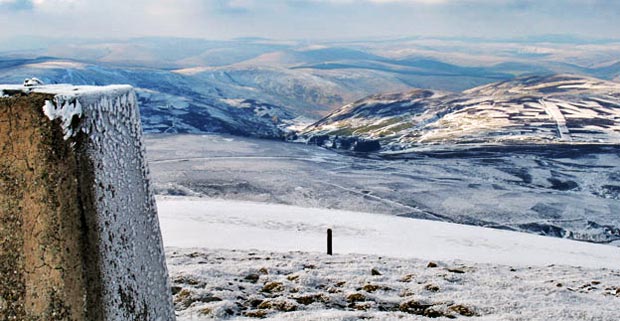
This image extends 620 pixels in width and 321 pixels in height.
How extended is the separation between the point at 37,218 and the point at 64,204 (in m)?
0.16

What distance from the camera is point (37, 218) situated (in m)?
2.51

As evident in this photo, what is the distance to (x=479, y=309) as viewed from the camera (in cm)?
676

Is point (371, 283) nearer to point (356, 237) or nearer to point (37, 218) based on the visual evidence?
point (37, 218)

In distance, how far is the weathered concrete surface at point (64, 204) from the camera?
2.46m

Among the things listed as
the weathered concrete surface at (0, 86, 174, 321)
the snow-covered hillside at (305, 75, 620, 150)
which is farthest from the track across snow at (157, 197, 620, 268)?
the snow-covered hillside at (305, 75, 620, 150)

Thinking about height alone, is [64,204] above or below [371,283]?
above

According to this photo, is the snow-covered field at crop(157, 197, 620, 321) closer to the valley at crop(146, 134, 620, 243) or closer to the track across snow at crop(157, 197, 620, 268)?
the track across snow at crop(157, 197, 620, 268)

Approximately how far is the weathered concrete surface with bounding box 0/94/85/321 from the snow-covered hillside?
81.6m

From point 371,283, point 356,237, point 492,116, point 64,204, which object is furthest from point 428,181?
point 492,116

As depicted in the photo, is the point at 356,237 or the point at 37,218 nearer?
the point at 37,218

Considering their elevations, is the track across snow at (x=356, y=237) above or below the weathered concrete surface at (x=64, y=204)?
below

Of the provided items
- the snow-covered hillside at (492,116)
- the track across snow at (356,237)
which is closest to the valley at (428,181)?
the snow-covered hillside at (492,116)

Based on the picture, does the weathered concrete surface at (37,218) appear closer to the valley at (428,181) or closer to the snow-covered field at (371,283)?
the snow-covered field at (371,283)

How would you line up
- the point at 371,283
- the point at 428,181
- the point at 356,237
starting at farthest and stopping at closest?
the point at 428,181 < the point at 356,237 < the point at 371,283
